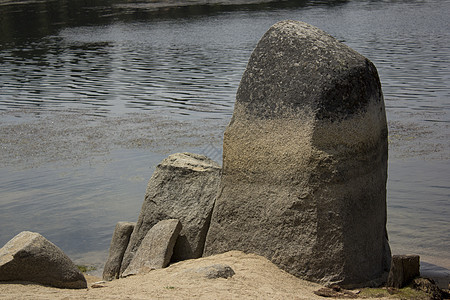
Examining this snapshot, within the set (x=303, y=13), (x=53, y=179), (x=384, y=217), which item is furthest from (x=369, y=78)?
(x=303, y=13)

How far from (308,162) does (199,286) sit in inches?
71.1

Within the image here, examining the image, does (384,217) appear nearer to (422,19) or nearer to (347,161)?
(347,161)

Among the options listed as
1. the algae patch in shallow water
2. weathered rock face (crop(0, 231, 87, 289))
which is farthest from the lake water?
weathered rock face (crop(0, 231, 87, 289))

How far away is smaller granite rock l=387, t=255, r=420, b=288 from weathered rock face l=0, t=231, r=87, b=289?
11.1 ft

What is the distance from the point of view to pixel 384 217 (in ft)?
24.1

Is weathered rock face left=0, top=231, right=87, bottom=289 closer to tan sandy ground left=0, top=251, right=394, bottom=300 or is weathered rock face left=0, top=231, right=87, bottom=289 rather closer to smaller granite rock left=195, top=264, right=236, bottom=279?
tan sandy ground left=0, top=251, right=394, bottom=300

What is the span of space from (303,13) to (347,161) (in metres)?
35.5

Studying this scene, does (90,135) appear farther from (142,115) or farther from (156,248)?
(156,248)

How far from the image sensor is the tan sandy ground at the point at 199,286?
5.65 meters

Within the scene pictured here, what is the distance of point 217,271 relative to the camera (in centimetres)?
621

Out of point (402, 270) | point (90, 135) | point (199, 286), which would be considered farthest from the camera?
point (90, 135)

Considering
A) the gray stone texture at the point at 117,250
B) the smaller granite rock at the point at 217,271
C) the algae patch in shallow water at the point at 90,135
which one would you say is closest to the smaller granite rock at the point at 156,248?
the gray stone texture at the point at 117,250

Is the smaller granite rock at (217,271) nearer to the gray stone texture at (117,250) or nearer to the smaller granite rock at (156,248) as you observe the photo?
the smaller granite rock at (156,248)

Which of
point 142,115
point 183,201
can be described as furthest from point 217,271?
point 142,115
